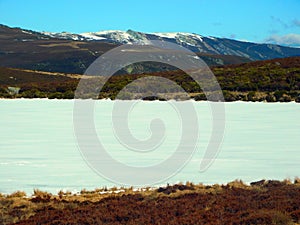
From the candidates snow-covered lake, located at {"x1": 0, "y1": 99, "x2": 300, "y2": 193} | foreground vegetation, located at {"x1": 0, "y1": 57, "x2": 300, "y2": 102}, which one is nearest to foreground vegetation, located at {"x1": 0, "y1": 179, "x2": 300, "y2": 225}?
snow-covered lake, located at {"x1": 0, "y1": 99, "x2": 300, "y2": 193}

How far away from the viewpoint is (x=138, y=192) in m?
12.0

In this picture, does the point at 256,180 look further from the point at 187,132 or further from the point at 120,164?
the point at 187,132

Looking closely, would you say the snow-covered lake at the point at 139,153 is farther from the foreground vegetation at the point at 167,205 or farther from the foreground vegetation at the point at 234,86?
the foreground vegetation at the point at 234,86

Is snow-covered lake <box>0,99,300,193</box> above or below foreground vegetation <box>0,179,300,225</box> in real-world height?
above

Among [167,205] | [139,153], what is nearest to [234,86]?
[139,153]

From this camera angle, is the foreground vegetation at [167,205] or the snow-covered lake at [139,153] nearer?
the foreground vegetation at [167,205]

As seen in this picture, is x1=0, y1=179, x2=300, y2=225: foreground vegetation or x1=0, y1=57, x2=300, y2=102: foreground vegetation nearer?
x1=0, y1=179, x2=300, y2=225: foreground vegetation

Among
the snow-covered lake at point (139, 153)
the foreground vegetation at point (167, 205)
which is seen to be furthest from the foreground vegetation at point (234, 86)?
the foreground vegetation at point (167, 205)

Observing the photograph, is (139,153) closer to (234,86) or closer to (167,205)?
(167,205)

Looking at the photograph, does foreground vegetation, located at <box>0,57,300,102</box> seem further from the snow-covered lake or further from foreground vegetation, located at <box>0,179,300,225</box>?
foreground vegetation, located at <box>0,179,300,225</box>

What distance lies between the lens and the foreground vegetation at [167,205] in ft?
31.3

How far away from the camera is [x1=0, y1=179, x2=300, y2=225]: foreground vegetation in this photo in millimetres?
9547

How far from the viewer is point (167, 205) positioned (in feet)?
34.9

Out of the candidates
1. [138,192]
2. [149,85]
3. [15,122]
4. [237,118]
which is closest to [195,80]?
[149,85]
